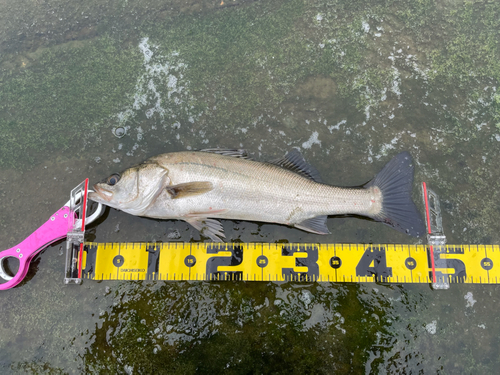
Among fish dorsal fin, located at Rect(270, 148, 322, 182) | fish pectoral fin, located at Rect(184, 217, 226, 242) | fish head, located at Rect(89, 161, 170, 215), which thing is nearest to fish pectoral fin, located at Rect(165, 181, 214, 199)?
fish head, located at Rect(89, 161, 170, 215)

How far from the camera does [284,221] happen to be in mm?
3541

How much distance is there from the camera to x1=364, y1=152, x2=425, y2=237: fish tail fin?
11.4 feet

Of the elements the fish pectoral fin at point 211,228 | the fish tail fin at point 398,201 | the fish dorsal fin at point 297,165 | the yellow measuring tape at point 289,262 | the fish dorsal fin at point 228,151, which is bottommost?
the yellow measuring tape at point 289,262

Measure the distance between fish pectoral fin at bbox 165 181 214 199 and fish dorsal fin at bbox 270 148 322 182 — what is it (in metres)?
0.90

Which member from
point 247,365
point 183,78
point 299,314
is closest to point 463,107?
point 299,314

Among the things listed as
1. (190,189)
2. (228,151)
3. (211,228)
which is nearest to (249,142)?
(228,151)

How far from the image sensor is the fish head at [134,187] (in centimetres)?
340

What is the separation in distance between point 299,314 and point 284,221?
1152 millimetres

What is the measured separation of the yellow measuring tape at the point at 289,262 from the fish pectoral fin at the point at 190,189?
72cm

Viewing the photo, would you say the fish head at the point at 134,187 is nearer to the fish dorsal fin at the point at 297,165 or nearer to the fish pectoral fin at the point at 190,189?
the fish pectoral fin at the point at 190,189

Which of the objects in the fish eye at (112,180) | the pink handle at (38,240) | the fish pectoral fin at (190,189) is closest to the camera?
the fish pectoral fin at (190,189)

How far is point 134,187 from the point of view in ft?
11.2

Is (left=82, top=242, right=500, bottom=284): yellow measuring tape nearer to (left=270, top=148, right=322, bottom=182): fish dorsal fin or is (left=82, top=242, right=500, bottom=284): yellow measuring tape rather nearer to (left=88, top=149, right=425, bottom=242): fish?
Answer: (left=88, top=149, right=425, bottom=242): fish

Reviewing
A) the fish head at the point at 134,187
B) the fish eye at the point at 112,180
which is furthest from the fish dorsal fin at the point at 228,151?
the fish eye at the point at 112,180
